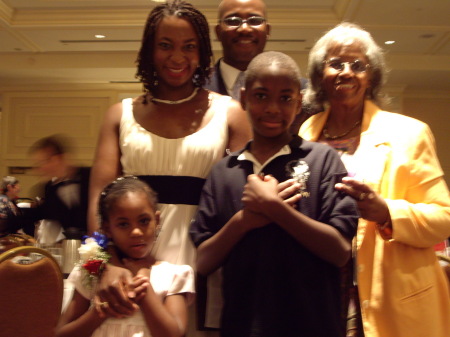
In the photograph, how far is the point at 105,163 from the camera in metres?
1.55

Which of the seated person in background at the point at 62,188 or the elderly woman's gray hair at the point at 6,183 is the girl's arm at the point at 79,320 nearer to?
the seated person in background at the point at 62,188

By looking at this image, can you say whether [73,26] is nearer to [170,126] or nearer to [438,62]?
[438,62]

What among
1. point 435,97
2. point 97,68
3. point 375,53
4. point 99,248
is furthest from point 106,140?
point 435,97

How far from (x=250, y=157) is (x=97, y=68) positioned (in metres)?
7.10

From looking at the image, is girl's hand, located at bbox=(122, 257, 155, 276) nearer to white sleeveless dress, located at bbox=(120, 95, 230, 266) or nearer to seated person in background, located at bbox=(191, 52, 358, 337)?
white sleeveless dress, located at bbox=(120, 95, 230, 266)

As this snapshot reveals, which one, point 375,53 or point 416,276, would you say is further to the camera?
point 375,53

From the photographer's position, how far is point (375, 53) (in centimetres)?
172

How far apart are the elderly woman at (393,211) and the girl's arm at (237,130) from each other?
24 cm

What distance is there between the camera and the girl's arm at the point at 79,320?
1.38 meters

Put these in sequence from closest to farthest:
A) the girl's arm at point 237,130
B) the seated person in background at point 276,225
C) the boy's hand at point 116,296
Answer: the seated person in background at point 276,225 < the boy's hand at point 116,296 < the girl's arm at point 237,130

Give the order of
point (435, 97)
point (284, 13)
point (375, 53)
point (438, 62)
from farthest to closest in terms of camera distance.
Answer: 1. point (435, 97)
2. point (438, 62)
3. point (284, 13)
4. point (375, 53)

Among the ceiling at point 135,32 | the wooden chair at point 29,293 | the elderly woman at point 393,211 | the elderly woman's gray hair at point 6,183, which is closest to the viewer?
the elderly woman at point 393,211

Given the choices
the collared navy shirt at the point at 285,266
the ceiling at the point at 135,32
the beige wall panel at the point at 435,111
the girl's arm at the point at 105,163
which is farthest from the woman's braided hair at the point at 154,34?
the beige wall panel at the point at 435,111

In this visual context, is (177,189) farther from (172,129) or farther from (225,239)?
(225,239)
